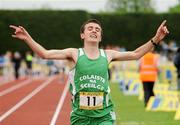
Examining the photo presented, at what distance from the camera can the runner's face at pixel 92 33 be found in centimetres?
830

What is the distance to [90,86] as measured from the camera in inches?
329

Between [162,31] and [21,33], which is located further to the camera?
[162,31]

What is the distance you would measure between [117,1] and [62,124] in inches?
3973

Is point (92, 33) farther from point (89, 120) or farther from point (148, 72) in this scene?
point (148, 72)

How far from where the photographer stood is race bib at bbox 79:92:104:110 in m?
8.35

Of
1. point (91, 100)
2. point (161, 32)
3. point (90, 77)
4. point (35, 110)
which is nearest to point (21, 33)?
point (90, 77)

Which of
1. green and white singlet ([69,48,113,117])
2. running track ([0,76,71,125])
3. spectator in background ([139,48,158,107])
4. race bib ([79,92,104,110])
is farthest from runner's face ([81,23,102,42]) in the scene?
spectator in background ([139,48,158,107])

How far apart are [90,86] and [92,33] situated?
0.60m

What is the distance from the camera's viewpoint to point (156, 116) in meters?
17.8

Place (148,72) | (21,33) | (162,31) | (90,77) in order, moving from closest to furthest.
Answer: (21,33), (90,77), (162,31), (148,72)

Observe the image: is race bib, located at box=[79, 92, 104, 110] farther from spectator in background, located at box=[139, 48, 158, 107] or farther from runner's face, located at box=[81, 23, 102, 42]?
spectator in background, located at box=[139, 48, 158, 107]

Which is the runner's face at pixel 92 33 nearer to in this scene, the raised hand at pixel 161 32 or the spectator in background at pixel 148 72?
the raised hand at pixel 161 32

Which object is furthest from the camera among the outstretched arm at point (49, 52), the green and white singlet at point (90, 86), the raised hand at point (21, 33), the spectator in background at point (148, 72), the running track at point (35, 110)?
the spectator in background at point (148, 72)

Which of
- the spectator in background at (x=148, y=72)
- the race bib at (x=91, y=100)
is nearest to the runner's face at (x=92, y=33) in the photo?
the race bib at (x=91, y=100)
